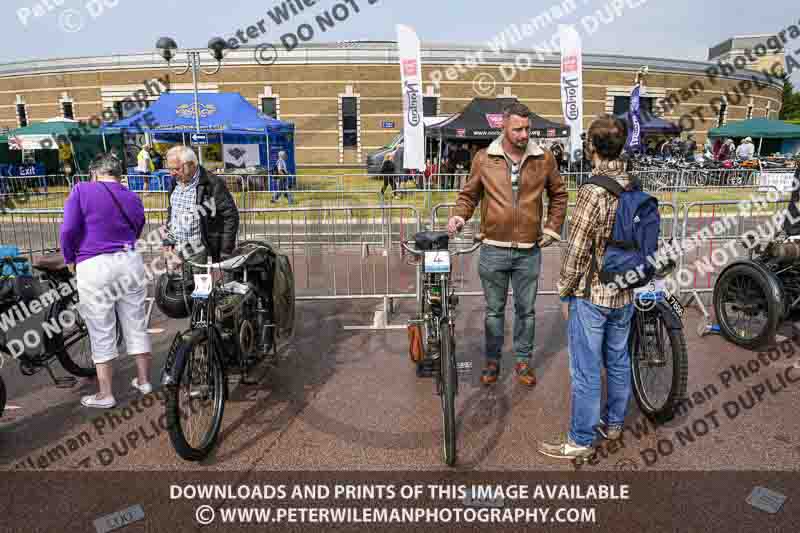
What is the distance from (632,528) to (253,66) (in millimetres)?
36061

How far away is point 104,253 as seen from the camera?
398 centimetres

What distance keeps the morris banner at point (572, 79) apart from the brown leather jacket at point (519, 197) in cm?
1332

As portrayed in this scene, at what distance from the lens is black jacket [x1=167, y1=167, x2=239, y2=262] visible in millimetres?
4516

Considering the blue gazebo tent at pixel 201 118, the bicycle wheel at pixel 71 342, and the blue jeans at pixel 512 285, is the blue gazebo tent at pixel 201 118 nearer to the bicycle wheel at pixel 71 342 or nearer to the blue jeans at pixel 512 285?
the bicycle wheel at pixel 71 342

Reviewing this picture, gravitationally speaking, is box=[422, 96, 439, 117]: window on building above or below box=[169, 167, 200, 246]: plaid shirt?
above

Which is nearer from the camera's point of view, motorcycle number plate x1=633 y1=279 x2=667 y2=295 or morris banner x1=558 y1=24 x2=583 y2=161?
motorcycle number plate x1=633 y1=279 x2=667 y2=295

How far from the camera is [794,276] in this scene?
5133mm

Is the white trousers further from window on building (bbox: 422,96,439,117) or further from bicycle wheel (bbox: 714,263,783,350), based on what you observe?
window on building (bbox: 422,96,439,117)

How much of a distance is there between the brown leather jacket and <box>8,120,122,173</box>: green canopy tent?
2251 cm

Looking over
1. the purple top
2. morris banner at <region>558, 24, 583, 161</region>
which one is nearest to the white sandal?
the purple top

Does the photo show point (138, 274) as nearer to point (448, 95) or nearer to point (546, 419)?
point (546, 419)

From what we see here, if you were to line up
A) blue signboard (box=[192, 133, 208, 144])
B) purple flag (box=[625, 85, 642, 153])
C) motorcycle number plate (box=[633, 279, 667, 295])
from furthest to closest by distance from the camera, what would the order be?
purple flag (box=[625, 85, 642, 153]) → blue signboard (box=[192, 133, 208, 144]) → motorcycle number plate (box=[633, 279, 667, 295])

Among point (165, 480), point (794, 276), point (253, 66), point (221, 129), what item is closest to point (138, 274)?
point (165, 480)

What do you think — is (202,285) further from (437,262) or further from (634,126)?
(634,126)
